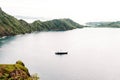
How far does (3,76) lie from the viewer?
3017 inches

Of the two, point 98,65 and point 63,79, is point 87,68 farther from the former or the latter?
point 63,79

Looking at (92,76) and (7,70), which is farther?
(92,76)

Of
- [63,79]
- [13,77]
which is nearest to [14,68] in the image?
[13,77]

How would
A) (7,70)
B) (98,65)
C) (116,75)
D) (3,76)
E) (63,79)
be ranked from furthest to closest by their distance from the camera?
1. (98,65)
2. (116,75)
3. (63,79)
4. (7,70)
5. (3,76)

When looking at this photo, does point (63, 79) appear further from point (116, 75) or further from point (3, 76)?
point (3, 76)

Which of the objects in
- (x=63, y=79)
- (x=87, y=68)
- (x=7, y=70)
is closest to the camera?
(x=7, y=70)

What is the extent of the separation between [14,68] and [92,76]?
47.2 metres

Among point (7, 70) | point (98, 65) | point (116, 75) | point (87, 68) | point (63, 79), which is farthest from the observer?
point (98, 65)

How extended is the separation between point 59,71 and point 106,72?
1055 inches

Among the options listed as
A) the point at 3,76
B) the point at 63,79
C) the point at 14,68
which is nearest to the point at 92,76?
the point at 63,79

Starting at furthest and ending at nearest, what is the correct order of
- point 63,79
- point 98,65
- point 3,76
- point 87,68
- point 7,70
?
point 98,65 → point 87,68 → point 63,79 → point 7,70 → point 3,76

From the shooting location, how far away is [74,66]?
145500 millimetres

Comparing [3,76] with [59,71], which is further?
[59,71]

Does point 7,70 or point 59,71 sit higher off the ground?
point 7,70
